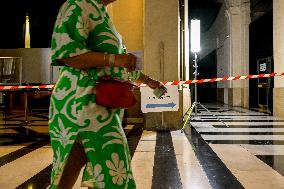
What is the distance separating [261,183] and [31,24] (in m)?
19.5

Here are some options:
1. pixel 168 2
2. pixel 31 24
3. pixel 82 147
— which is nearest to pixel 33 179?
pixel 82 147

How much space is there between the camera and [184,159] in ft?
16.3

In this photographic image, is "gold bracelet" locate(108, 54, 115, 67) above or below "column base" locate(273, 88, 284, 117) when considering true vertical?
above

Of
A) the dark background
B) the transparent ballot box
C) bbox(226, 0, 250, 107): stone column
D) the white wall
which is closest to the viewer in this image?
the transparent ballot box

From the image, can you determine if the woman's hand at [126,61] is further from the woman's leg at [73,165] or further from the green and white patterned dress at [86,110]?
the woman's leg at [73,165]

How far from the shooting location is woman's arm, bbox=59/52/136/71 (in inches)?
69.1

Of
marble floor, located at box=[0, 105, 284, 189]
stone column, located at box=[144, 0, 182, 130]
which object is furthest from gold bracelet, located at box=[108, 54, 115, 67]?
stone column, located at box=[144, 0, 182, 130]

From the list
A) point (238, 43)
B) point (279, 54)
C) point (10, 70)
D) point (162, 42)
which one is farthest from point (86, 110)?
point (238, 43)

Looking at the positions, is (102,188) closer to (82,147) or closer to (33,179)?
(82,147)

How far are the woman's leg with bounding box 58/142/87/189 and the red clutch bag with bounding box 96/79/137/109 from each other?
242mm

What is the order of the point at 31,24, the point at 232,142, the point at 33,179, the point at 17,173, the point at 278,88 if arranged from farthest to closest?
the point at 31,24, the point at 278,88, the point at 232,142, the point at 17,173, the point at 33,179

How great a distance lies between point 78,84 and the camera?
1.78 metres

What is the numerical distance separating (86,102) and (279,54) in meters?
11.5

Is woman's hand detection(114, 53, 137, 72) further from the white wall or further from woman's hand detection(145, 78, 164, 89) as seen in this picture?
the white wall
